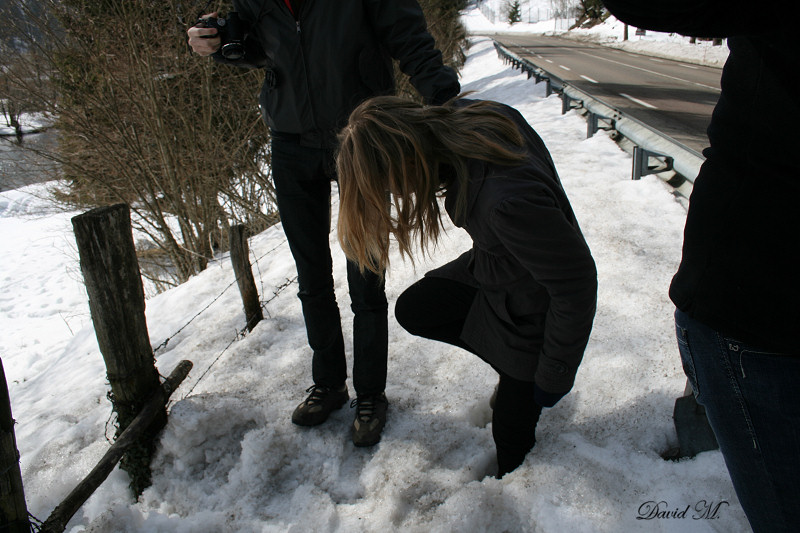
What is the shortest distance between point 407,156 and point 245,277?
2353 millimetres

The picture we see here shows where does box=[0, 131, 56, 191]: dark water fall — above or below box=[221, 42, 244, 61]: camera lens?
below

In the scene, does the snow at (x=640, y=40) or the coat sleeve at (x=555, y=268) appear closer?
the coat sleeve at (x=555, y=268)

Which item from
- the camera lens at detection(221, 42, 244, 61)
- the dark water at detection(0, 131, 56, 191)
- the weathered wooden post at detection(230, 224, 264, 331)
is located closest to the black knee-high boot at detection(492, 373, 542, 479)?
the camera lens at detection(221, 42, 244, 61)

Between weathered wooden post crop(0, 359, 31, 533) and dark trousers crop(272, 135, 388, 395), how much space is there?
1.15 metres

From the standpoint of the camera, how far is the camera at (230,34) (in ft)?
7.37

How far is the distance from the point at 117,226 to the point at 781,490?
225cm

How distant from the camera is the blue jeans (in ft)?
3.18

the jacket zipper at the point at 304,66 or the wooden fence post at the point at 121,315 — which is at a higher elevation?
the jacket zipper at the point at 304,66

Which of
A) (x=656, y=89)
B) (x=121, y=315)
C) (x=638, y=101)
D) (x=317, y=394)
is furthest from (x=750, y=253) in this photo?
(x=656, y=89)

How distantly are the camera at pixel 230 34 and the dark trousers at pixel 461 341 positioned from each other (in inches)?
49.8

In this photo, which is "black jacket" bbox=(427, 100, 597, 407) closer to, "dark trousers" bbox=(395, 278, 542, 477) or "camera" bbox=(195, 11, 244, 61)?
"dark trousers" bbox=(395, 278, 542, 477)

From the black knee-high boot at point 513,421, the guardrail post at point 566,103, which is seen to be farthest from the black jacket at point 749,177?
the guardrail post at point 566,103

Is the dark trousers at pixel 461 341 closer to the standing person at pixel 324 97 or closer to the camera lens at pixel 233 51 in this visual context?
the standing person at pixel 324 97

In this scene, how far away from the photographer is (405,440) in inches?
92.9
